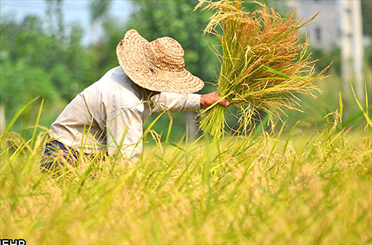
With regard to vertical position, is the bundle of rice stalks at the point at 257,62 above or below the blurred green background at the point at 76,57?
above

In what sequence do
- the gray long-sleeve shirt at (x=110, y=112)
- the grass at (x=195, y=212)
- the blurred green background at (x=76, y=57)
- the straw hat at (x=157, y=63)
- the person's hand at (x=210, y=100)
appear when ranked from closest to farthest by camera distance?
1. the grass at (x=195, y=212)
2. the gray long-sleeve shirt at (x=110, y=112)
3. the straw hat at (x=157, y=63)
4. the person's hand at (x=210, y=100)
5. the blurred green background at (x=76, y=57)

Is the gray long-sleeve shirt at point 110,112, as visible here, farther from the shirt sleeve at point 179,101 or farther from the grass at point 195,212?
the grass at point 195,212

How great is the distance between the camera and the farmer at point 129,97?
317cm

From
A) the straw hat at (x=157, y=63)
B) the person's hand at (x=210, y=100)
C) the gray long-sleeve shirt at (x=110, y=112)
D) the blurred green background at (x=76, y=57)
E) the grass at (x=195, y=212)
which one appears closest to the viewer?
the grass at (x=195, y=212)

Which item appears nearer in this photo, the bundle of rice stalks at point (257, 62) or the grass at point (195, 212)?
the grass at point (195, 212)

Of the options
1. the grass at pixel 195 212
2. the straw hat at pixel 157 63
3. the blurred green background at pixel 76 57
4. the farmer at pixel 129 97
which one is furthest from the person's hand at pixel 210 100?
the blurred green background at pixel 76 57

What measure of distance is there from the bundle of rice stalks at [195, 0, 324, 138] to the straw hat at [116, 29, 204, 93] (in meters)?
0.24

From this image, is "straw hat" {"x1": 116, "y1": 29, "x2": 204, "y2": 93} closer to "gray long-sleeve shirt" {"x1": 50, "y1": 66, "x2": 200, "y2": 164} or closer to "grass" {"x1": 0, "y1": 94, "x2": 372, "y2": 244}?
"gray long-sleeve shirt" {"x1": 50, "y1": 66, "x2": 200, "y2": 164}

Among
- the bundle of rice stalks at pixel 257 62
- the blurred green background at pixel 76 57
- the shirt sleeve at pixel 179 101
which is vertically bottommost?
the blurred green background at pixel 76 57

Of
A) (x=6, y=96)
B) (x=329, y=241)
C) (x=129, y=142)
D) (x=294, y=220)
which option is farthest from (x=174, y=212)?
(x=6, y=96)

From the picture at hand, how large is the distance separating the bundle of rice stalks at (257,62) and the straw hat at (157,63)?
0.79 ft

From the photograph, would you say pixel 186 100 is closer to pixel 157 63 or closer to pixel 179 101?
pixel 179 101

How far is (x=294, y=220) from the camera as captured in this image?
1867mm

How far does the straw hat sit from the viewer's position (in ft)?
10.9
